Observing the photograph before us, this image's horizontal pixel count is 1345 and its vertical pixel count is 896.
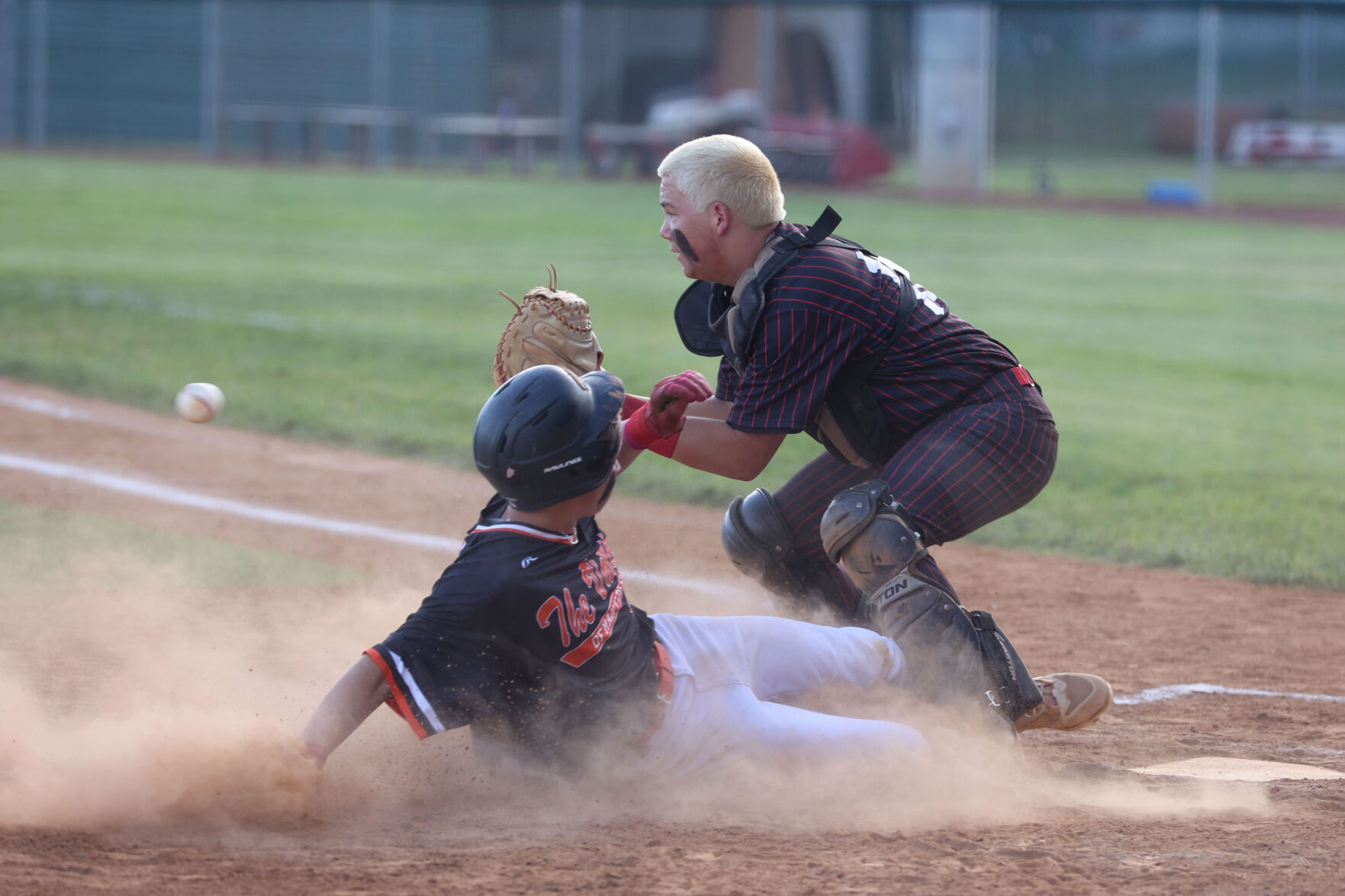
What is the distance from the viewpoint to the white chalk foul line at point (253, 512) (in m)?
5.28

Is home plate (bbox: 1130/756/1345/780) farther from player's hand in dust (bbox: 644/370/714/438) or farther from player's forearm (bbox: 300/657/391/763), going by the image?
player's forearm (bbox: 300/657/391/763)

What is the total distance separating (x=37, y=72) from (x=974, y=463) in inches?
1148

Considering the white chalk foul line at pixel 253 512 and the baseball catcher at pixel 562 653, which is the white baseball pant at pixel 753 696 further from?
the white chalk foul line at pixel 253 512

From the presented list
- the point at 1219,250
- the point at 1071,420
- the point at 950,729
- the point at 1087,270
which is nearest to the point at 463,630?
the point at 950,729

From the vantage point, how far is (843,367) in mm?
3658

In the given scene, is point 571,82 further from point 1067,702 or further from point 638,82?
point 1067,702

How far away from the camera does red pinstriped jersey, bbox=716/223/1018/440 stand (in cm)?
353

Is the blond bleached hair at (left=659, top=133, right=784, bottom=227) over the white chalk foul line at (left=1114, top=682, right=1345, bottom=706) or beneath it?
over

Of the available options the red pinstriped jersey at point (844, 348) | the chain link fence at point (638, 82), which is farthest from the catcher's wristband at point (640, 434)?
the chain link fence at point (638, 82)

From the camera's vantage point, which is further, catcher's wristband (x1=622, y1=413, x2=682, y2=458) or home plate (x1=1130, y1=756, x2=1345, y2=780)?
home plate (x1=1130, y1=756, x2=1345, y2=780)

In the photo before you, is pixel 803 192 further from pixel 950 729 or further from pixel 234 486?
pixel 950 729

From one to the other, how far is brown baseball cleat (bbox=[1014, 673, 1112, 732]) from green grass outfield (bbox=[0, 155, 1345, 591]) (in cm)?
234

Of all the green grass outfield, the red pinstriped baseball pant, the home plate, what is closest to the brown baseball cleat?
the home plate

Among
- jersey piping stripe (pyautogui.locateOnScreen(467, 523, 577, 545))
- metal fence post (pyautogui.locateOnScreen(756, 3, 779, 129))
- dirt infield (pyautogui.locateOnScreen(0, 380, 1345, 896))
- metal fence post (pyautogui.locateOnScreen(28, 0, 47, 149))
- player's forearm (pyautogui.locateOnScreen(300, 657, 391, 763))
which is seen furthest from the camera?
metal fence post (pyautogui.locateOnScreen(28, 0, 47, 149))
